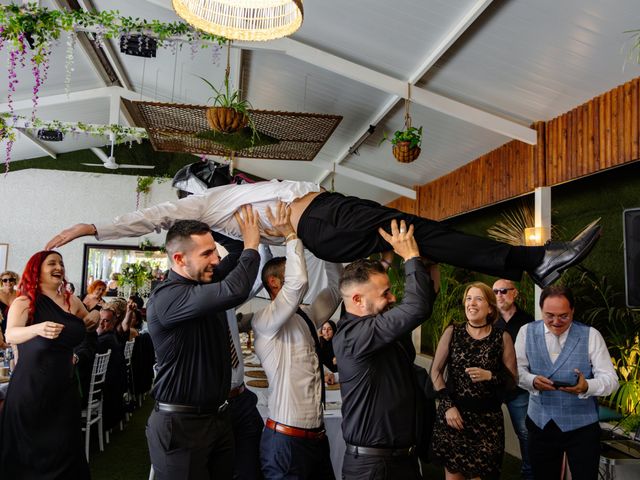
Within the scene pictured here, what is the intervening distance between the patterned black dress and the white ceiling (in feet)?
8.57

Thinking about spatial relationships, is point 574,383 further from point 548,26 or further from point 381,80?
point 381,80

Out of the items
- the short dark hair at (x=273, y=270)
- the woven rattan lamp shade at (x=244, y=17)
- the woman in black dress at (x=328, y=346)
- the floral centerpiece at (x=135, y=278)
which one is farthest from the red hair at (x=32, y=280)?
the floral centerpiece at (x=135, y=278)

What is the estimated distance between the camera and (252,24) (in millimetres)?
2898

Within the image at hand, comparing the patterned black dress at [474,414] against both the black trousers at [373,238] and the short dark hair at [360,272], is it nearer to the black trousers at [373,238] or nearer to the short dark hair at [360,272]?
the black trousers at [373,238]

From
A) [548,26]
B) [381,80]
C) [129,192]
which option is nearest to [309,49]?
[381,80]

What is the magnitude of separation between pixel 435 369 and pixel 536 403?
0.62 metres

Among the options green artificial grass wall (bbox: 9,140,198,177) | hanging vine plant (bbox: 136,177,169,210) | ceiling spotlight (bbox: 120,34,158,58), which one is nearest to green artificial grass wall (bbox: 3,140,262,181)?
green artificial grass wall (bbox: 9,140,198,177)

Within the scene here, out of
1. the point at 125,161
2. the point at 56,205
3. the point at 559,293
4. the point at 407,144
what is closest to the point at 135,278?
the point at 56,205

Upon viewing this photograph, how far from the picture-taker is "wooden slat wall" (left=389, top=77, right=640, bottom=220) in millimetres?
4875

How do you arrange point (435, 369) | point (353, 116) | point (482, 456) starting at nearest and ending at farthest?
point (482, 456), point (435, 369), point (353, 116)

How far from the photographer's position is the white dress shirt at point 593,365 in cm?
317

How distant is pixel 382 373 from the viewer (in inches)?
92.7

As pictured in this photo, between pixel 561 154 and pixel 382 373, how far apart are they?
4.33 m

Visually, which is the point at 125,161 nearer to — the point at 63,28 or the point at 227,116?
the point at 63,28
